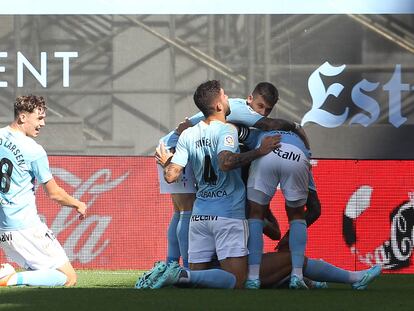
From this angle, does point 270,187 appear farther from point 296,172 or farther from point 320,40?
point 320,40

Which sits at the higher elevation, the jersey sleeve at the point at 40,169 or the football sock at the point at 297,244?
the jersey sleeve at the point at 40,169

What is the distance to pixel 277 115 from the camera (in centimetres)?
1473

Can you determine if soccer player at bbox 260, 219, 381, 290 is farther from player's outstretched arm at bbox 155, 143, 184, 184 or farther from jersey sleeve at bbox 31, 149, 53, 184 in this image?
jersey sleeve at bbox 31, 149, 53, 184

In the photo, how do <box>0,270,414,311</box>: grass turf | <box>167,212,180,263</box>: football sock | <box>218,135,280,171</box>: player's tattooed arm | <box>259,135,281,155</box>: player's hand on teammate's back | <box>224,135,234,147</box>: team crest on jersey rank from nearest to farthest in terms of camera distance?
<box>0,270,414,311</box>: grass turf < <box>218,135,280,171</box>: player's tattooed arm < <box>224,135,234,147</box>: team crest on jersey < <box>259,135,281,155</box>: player's hand on teammate's back < <box>167,212,180,263</box>: football sock

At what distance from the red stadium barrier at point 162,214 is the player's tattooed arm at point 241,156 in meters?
3.95

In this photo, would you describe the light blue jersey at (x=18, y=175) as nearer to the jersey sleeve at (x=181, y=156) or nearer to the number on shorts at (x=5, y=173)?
the number on shorts at (x=5, y=173)

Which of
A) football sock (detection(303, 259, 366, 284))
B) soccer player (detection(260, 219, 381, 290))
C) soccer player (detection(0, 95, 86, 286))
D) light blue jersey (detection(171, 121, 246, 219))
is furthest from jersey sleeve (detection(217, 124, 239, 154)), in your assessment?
soccer player (detection(0, 95, 86, 286))

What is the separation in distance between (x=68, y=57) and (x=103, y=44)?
1.52 ft

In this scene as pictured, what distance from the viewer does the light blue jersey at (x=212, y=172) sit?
8.48 meters

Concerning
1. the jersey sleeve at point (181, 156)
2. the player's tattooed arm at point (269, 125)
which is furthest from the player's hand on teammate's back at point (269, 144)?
the jersey sleeve at point (181, 156)

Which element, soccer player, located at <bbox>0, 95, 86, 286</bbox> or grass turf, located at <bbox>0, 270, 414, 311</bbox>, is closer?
grass turf, located at <bbox>0, 270, 414, 311</bbox>

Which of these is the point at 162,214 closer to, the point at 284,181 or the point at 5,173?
the point at 5,173

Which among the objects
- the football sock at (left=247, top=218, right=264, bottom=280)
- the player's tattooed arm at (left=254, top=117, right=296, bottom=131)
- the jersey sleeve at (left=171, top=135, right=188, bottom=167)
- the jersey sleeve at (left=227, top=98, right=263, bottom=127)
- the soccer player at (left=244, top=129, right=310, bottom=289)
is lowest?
the football sock at (left=247, top=218, right=264, bottom=280)

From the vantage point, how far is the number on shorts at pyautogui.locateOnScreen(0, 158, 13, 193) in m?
8.91
